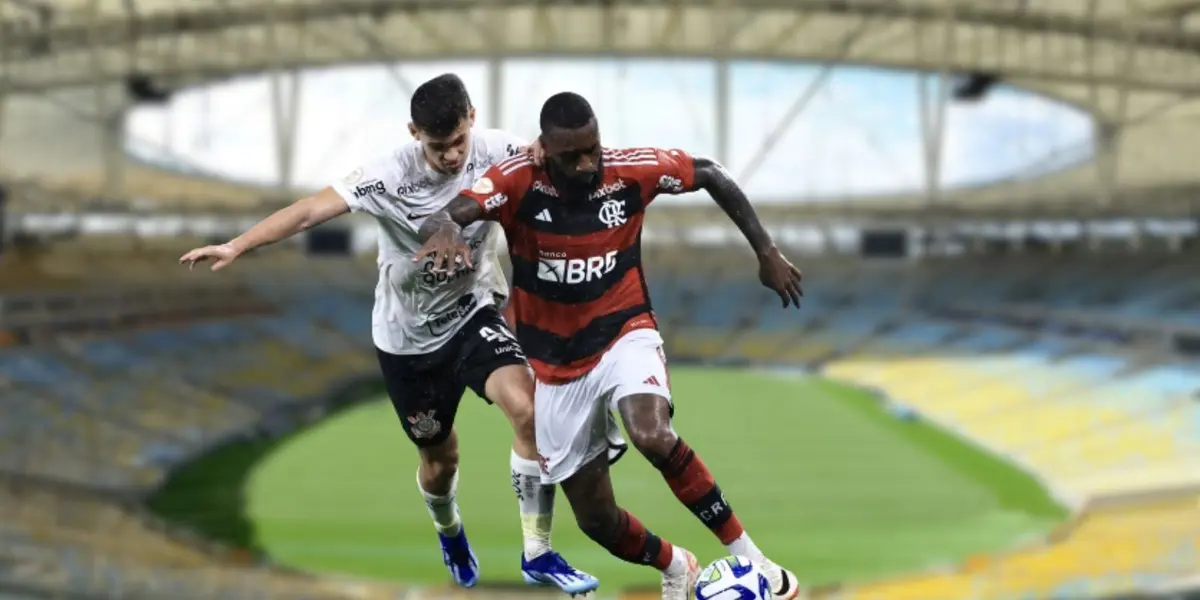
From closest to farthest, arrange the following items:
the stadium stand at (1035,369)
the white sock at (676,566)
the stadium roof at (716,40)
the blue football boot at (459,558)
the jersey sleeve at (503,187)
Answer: the jersey sleeve at (503,187)
the white sock at (676,566)
the blue football boot at (459,558)
the stadium stand at (1035,369)
the stadium roof at (716,40)

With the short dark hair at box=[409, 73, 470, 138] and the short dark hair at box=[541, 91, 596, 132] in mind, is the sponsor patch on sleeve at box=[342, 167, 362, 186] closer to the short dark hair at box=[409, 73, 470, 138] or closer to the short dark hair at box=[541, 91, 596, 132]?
the short dark hair at box=[409, 73, 470, 138]

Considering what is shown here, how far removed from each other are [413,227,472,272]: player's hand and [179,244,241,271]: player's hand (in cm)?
84

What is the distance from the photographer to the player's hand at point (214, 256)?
6.14 m

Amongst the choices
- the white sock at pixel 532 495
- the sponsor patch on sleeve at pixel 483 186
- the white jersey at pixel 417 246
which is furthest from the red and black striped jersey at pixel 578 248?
the white sock at pixel 532 495

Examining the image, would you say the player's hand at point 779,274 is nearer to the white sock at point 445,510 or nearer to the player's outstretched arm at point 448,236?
the player's outstretched arm at point 448,236

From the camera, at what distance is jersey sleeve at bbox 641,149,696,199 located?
7.17 meters


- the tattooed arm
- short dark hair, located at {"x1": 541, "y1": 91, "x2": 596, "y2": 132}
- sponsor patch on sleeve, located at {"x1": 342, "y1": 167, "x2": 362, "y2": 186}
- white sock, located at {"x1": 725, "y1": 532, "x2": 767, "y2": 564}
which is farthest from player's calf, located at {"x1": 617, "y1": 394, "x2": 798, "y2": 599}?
sponsor patch on sleeve, located at {"x1": 342, "y1": 167, "x2": 362, "y2": 186}

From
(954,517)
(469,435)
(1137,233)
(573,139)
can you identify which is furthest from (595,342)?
(1137,233)

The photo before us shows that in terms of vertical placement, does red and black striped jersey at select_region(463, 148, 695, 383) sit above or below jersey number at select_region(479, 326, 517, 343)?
above

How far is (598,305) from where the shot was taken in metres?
7.29

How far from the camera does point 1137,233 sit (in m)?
42.7

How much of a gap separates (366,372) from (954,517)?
17845 mm

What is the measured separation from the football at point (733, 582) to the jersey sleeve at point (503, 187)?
211 cm

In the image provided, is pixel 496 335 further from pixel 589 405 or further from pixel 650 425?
pixel 650 425
